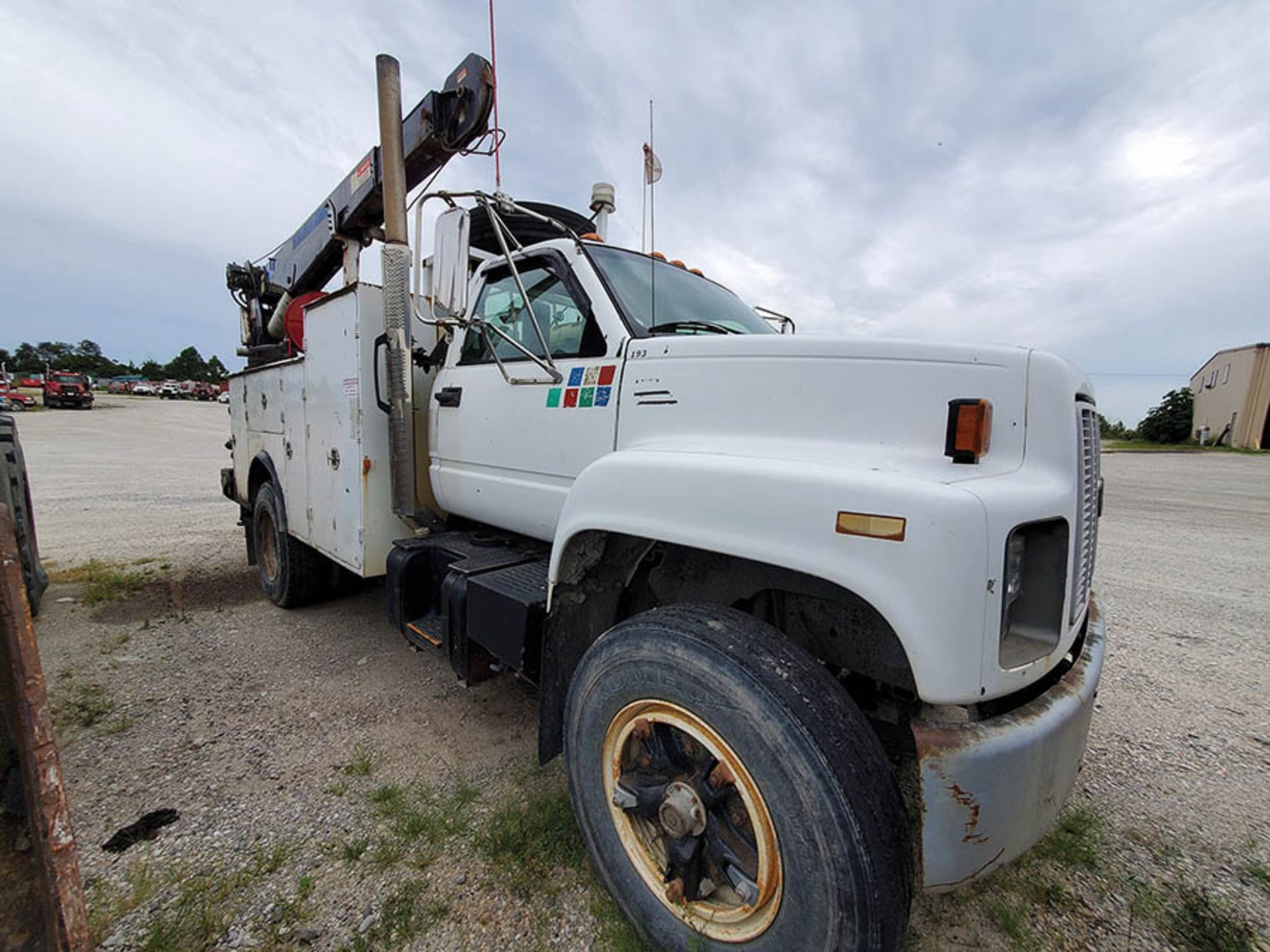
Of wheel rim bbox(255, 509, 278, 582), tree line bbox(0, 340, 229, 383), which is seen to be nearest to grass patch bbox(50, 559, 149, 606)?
wheel rim bbox(255, 509, 278, 582)

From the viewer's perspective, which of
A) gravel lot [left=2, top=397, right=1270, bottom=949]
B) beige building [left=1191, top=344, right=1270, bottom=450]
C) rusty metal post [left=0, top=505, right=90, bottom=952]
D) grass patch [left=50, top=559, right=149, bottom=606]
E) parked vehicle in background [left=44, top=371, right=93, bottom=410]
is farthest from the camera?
parked vehicle in background [left=44, top=371, right=93, bottom=410]

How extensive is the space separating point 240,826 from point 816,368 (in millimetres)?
2697

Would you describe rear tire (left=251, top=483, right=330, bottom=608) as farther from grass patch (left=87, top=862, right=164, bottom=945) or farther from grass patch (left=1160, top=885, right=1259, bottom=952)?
grass patch (left=1160, top=885, right=1259, bottom=952)

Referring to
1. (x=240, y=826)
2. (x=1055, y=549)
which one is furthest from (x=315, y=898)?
(x=1055, y=549)

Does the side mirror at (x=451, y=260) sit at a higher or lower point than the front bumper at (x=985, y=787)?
higher

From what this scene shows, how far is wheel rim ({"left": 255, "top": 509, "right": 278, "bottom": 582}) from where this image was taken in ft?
15.6

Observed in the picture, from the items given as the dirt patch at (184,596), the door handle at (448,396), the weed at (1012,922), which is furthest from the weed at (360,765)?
the dirt patch at (184,596)

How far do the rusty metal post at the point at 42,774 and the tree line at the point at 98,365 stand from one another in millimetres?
97743

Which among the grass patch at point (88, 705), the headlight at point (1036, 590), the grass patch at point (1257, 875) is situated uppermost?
the headlight at point (1036, 590)

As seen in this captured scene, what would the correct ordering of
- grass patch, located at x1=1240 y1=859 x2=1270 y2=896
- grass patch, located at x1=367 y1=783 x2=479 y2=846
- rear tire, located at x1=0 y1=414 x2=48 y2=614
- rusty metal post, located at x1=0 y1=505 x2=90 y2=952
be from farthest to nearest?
rear tire, located at x1=0 y1=414 x2=48 y2=614 → grass patch, located at x1=367 y1=783 x2=479 y2=846 → grass patch, located at x1=1240 y1=859 x2=1270 y2=896 → rusty metal post, located at x1=0 y1=505 x2=90 y2=952

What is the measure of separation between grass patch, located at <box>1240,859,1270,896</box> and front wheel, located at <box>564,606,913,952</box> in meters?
1.67

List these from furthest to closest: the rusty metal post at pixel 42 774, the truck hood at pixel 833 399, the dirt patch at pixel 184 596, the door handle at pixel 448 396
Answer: the dirt patch at pixel 184 596
the door handle at pixel 448 396
the truck hood at pixel 833 399
the rusty metal post at pixel 42 774

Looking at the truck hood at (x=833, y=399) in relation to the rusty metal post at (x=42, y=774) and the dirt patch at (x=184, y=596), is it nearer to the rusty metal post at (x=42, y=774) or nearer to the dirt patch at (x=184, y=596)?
Result: the rusty metal post at (x=42, y=774)

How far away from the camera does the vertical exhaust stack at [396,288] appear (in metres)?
3.15
